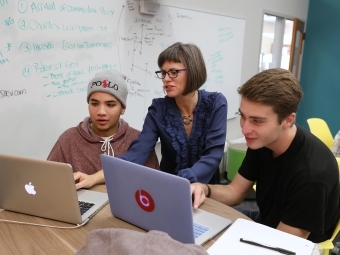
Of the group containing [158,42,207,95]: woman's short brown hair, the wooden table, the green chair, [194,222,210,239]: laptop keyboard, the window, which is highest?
the window

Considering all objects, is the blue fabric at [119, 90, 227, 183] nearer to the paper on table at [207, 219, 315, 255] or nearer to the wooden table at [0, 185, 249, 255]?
the wooden table at [0, 185, 249, 255]

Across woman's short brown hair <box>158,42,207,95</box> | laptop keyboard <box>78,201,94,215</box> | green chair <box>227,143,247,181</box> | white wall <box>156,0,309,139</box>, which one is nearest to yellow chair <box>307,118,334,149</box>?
green chair <box>227,143,247,181</box>

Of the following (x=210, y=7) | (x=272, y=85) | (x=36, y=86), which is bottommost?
(x=36, y=86)

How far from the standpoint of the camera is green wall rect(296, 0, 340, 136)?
4668mm

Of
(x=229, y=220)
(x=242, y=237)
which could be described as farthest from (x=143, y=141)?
(x=242, y=237)

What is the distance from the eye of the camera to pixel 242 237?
967mm

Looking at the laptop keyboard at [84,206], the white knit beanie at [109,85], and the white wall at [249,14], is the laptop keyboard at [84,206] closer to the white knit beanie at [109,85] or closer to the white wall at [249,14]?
the white knit beanie at [109,85]

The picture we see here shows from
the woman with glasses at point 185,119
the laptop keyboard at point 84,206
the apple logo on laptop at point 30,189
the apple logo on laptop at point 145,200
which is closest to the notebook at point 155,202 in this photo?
the apple logo on laptop at point 145,200

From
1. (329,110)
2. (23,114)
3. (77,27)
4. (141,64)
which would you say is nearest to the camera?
(23,114)

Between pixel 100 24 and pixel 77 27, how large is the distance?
0.18m

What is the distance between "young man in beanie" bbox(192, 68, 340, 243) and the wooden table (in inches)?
8.4

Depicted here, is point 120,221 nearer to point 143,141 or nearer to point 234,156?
point 143,141

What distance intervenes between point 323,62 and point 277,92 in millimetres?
4263

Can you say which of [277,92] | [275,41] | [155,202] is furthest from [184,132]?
[275,41]
